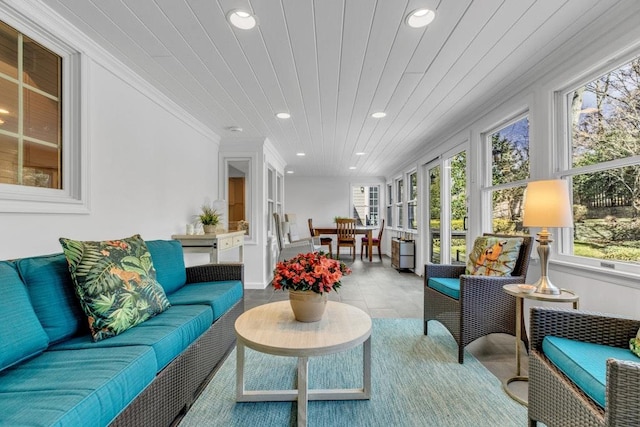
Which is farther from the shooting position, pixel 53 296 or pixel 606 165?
pixel 606 165

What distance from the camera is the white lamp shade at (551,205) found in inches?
71.4

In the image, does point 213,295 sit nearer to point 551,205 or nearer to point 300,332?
point 300,332

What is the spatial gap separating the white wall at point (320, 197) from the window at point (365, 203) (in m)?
0.20

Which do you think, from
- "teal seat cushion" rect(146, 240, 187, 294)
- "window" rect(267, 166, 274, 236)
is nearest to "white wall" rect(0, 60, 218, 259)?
"teal seat cushion" rect(146, 240, 187, 294)

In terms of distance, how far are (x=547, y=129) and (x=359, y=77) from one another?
1520 mm

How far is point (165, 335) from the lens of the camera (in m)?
1.54

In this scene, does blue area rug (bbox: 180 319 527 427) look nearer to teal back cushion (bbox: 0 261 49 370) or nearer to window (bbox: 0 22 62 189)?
teal back cushion (bbox: 0 261 49 370)

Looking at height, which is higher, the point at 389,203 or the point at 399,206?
the point at 389,203

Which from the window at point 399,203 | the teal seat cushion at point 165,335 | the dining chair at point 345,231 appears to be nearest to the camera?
the teal seat cushion at point 165,335

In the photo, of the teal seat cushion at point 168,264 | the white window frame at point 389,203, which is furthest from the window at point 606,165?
the white window frame at point 389,203

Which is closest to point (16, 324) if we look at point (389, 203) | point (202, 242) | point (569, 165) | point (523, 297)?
point (202, 242)

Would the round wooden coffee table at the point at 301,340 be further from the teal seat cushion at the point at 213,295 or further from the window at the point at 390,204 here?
the window at the point at 390,204

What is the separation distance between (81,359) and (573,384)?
202 centimetres

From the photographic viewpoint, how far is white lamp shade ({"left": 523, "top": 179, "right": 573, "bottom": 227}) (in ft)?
5.95
